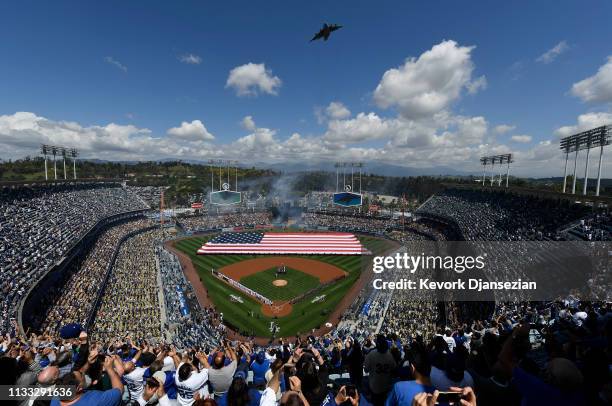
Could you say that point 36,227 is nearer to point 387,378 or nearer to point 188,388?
point 188,388

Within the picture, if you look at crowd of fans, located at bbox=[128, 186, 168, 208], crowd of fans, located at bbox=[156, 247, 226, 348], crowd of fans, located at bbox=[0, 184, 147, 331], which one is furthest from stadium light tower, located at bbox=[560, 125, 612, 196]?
crowd of fans, located at bbox=[128, 186, 168, 208]

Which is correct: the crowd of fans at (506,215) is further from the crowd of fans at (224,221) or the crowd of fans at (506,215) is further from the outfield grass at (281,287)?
the crowd of fans at (224,221)

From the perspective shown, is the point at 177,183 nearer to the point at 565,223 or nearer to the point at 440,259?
the point at 440,259

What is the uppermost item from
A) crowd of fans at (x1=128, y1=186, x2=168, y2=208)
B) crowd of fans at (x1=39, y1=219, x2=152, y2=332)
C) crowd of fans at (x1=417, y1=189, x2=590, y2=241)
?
crowd of fans at (x1=417, y1=189, x2=590, y2=241)

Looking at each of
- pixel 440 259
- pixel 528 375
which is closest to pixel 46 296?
pixel 528 375

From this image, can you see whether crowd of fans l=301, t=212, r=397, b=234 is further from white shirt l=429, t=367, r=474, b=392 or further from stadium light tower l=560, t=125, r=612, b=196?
white shirt l=429, t=367, r=474, b=392

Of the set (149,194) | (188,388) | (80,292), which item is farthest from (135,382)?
(149,194)
